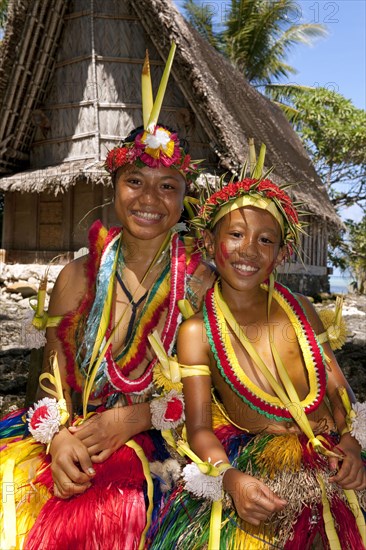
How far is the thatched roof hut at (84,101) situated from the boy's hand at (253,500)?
7.37 meters

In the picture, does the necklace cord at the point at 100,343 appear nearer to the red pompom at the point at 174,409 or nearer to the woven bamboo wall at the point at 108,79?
the red pompom at the point at 174,409

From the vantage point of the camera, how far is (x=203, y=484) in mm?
1670

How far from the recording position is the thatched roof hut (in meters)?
9.00

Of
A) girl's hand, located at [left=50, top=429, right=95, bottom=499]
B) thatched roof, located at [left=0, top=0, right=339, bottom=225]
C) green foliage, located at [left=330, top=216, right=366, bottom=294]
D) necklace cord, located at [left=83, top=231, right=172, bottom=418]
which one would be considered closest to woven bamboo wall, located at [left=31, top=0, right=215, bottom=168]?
thatched roof, located at [left=0, top=0, right=339, bottom=225]

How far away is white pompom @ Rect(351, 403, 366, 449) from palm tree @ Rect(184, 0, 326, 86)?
1972 centimetres

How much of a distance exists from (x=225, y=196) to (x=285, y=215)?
24cm

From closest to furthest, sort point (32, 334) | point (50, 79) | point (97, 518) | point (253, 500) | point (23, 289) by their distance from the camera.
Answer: point (253, 500) → point (97, 518) → point (32, 334) → point (23, 289) → point (50, 79)

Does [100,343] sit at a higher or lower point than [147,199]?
lower

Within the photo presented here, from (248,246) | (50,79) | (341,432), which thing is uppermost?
(50,79)

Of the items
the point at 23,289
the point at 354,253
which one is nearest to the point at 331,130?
the point at 354,253

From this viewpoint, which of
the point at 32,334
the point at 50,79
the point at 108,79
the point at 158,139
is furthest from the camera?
the point at 50,79

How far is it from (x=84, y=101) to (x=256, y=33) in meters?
12.3

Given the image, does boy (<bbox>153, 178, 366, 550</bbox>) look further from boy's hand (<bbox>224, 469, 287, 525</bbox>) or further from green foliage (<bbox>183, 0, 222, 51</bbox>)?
green foliage (<bbox>183, 0, 222, 51</bbox>)

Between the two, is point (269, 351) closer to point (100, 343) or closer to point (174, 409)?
point (174, 409)
